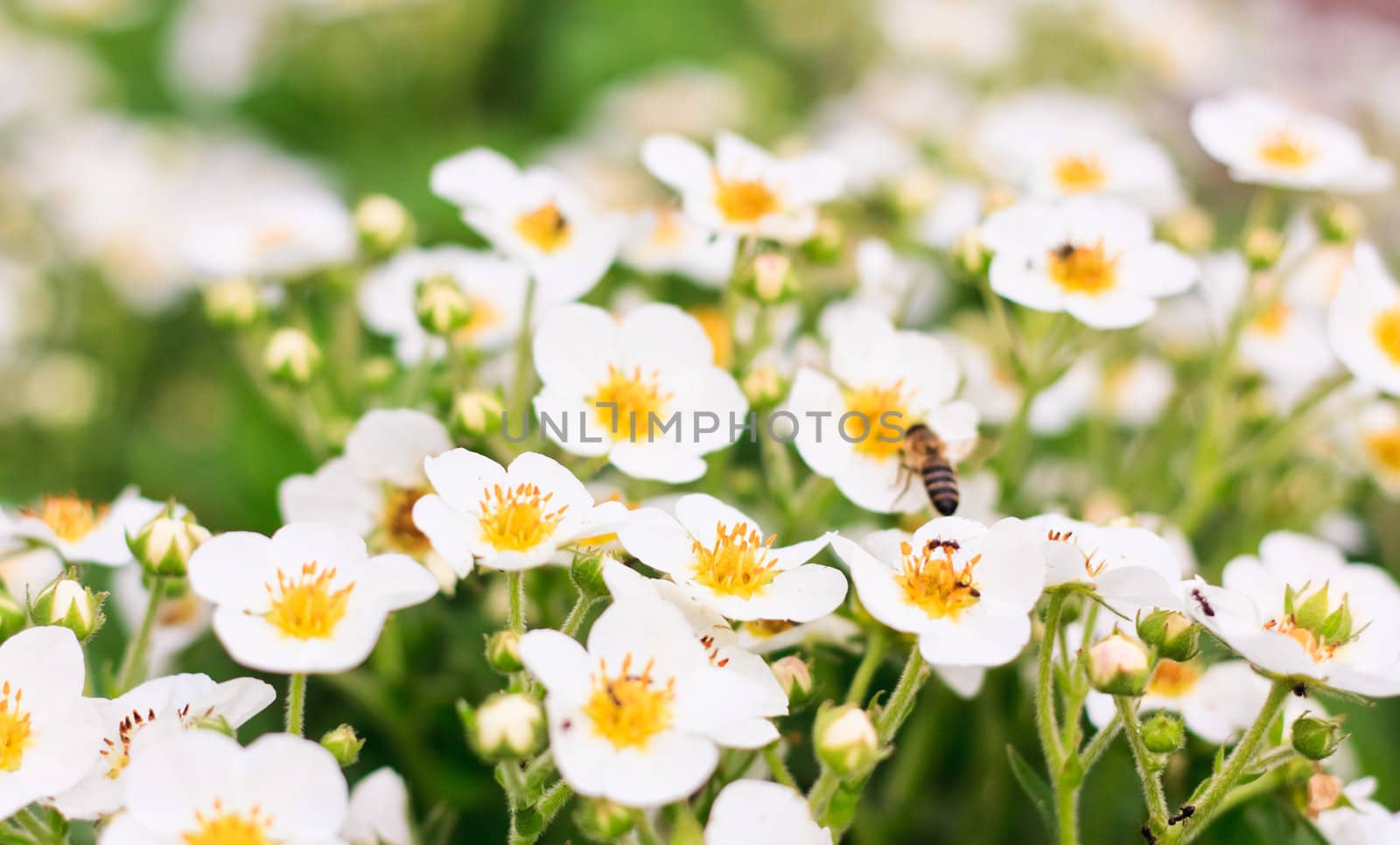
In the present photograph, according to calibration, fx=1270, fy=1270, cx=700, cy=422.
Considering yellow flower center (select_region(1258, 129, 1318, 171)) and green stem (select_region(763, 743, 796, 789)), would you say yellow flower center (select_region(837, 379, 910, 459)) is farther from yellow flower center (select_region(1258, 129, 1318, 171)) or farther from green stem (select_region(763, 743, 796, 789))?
yellow flower center (select_region(1258, 129, 1318, 171))

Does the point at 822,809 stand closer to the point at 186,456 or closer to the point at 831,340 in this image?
the point at 831,340

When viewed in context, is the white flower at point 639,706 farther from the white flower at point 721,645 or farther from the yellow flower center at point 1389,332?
the yellow flower center at point 1389,332

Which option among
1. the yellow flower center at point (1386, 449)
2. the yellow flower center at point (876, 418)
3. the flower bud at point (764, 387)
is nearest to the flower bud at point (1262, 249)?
the yellow flower center at point (1386, 449)

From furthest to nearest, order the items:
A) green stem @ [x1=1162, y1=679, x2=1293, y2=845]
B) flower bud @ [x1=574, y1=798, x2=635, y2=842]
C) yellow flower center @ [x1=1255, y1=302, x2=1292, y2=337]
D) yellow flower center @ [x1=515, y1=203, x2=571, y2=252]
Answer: yellow flower center @ [x1=1255, y1=302, x2=1292, y2=337] → yellow flower center @ [x1=515, y1=203, x2=571, y2=252] → green stem @ [x1=1162, y1=679, x2=1293, y2=845] → flower bud @ [x1=574, y1=798, x2=635, y2=842]

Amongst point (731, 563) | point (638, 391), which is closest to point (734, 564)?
point (731, 563)

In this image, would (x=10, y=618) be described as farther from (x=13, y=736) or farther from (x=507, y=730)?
(x=507, y=730)

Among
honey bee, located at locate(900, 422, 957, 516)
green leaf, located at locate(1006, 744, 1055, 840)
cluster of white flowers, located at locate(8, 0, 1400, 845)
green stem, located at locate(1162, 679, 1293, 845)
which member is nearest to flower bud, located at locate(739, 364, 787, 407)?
cluster of white flowers, located at locate(8, 0, 1400, 845)
